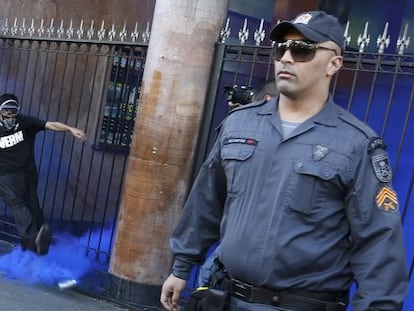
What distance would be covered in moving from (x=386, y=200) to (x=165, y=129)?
2908 mm

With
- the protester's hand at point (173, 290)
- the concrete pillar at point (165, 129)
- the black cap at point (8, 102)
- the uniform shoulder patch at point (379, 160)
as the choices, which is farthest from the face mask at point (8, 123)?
the uniform shoulder patch at point (379, 160)

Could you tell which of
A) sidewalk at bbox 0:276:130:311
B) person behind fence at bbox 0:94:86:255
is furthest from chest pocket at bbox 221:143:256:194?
person behind fence at bbox 0:94:86:255

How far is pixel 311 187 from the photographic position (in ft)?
7.11

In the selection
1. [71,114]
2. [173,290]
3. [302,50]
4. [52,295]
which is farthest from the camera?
[71,114]

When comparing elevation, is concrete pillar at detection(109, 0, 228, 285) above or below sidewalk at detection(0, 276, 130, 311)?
above

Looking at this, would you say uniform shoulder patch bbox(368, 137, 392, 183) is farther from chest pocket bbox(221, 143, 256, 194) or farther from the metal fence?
the metal fence

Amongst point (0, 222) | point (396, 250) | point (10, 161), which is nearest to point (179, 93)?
point (10, 161)

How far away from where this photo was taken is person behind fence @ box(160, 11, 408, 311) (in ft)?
6.98

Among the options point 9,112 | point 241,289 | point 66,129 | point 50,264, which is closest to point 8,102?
point 9,112

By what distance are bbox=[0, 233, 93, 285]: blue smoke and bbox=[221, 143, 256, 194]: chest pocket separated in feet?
12.5

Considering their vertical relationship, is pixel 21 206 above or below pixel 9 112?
below

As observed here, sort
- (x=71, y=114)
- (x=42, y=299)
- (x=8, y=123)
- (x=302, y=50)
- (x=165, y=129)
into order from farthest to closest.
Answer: (x=71, y=114) → (x=8, y=123) → (x=42, y=299) → (x=165, y=129) → (x=302, y=50)

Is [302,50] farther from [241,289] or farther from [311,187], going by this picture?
[241,289]

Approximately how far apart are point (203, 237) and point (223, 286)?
285 millimetres
